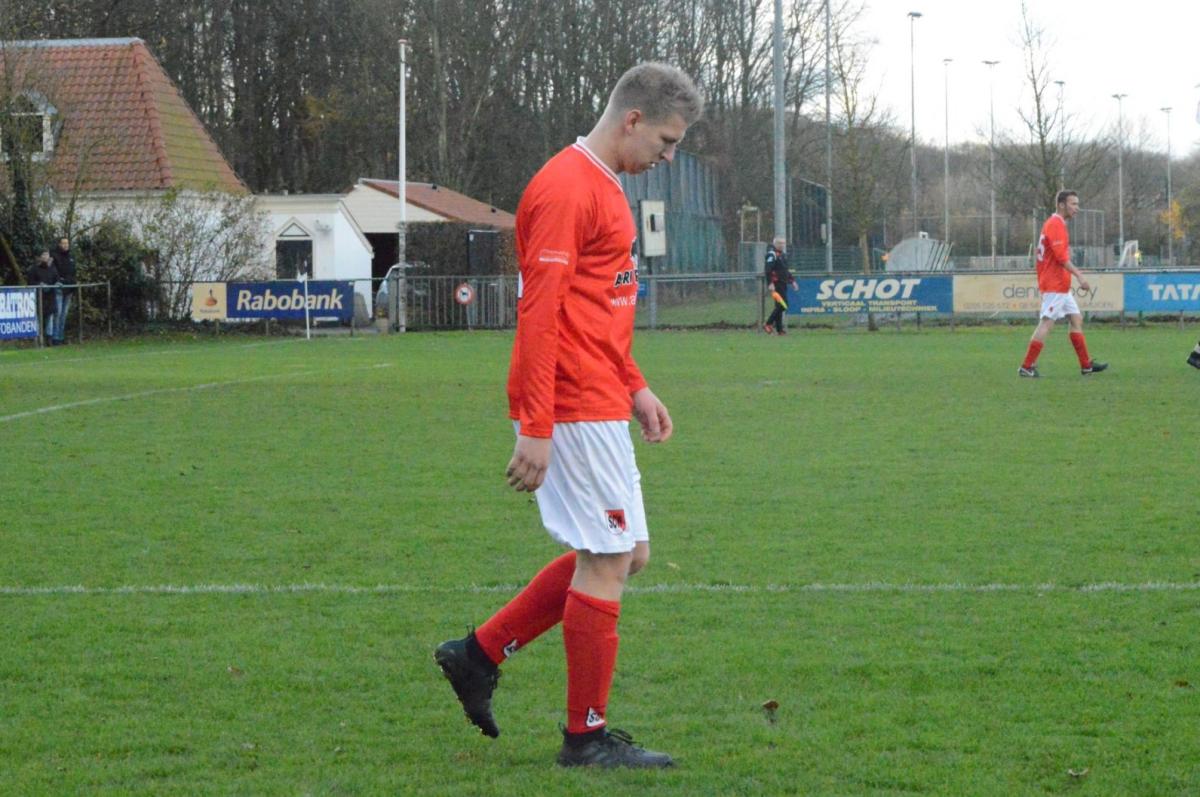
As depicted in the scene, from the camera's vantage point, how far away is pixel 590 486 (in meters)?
4.36

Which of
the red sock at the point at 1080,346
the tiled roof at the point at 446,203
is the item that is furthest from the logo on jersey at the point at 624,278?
the tiled roof at the point at 446,203

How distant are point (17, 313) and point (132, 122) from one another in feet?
40.1

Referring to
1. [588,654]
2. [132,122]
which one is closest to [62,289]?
[132,122]

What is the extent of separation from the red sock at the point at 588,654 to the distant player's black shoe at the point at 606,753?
30 millimetres

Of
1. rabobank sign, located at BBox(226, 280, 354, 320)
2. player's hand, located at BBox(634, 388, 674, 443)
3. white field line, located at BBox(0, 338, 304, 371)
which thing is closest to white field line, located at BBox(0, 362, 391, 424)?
white field line, located at BBox(0, 338, 304, 371)

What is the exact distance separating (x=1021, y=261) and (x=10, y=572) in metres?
57.9

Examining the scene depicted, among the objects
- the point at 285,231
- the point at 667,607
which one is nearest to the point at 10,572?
the point at 667,607

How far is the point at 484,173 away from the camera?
58.4 metres

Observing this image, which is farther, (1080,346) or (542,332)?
(1080,346)

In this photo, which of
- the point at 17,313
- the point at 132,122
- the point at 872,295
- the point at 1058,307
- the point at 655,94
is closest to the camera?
the point at 655,94

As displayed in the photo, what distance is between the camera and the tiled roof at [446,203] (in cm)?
4438

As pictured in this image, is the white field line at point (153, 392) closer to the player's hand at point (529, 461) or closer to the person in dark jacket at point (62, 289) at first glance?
the person in dark jacket at point (62, 289)

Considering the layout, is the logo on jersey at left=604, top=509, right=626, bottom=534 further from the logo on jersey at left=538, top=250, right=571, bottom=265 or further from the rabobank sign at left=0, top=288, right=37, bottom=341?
the rabobank sign at left=0, top=288, right=37, bottom=341

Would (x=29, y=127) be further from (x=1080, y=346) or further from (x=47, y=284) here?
(x=1080, y=346)
